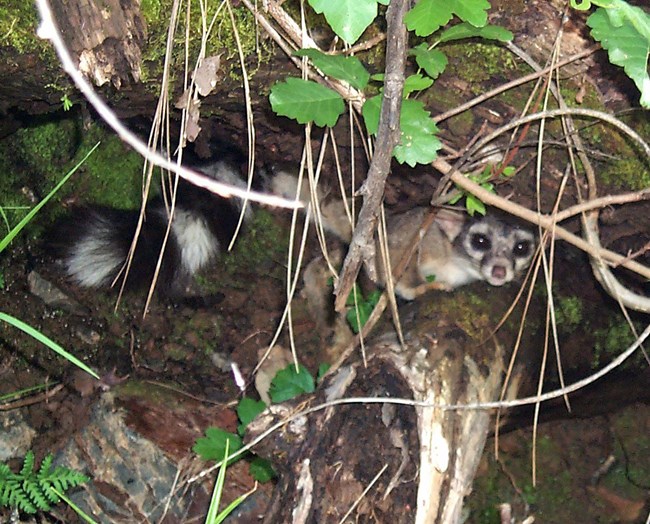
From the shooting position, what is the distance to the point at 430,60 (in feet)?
6.11

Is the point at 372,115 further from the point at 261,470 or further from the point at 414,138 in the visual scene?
the point at 261,470

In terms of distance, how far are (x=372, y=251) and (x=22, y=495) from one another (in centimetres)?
136

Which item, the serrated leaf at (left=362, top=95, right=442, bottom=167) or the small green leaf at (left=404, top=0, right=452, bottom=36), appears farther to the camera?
the serrated leaf at (left=362, top=95, right=442, bottom=167)

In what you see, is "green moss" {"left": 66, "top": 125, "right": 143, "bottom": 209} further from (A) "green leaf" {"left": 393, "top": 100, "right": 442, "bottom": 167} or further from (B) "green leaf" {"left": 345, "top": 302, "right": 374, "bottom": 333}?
(A) "green leaf" {"left": 393, "top": 100, "right": 442, "bottom": 167}

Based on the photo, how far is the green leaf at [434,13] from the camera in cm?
159

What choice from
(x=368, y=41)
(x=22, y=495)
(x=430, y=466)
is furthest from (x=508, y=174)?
(x=22, y=495)

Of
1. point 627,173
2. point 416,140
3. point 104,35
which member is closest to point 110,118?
point 104,35

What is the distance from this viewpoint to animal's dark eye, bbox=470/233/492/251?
3.79 metres

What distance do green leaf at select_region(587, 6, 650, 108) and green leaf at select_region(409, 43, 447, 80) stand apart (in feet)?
1.21

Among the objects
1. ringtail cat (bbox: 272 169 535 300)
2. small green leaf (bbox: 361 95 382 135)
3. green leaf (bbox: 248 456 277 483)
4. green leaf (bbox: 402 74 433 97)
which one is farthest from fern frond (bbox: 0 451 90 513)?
ringtail cat (bbox: 272 169 535 300)

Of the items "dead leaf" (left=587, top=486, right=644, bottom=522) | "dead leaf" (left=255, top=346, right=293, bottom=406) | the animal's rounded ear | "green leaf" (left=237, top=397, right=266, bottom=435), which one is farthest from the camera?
the animal's rounded ear

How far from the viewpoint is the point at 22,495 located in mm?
2348

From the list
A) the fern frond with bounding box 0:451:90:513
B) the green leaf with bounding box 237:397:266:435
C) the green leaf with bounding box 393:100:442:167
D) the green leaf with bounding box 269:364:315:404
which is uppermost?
the green leaf with bounding box 393:100:442:167

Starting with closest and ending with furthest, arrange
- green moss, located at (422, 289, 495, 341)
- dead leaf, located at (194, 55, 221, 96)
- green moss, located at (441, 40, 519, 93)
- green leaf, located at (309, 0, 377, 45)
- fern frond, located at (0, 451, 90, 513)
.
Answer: green leaf, located at (309, 0, 377, 45) < dead leaf, located at (194, 55, 221, 96) < green moss, located at (441, 40, 519, 93) < fern frond, located at (0, 451, 90, 513) < green moss, located at (422, 289, 495, 341)
